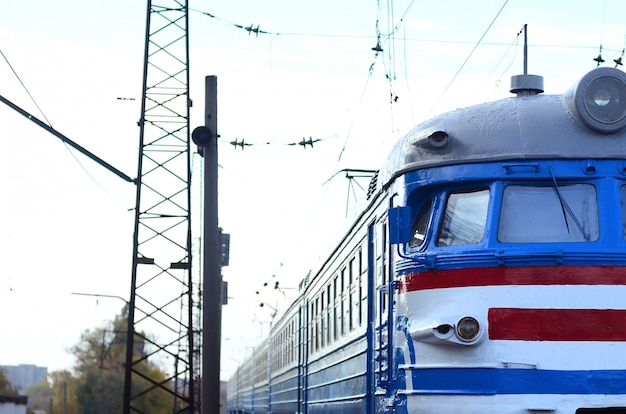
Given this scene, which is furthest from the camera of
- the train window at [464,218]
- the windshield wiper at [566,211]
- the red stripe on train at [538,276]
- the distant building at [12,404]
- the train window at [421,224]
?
the distant building at [12,404]

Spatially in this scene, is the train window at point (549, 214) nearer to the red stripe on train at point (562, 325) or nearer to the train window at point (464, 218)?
the train window at point (464, 218)

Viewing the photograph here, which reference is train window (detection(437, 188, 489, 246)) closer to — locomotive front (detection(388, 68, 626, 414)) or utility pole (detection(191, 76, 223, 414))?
locomotive front (detection(388, 68, 626, 414))

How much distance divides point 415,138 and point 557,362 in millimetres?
2014

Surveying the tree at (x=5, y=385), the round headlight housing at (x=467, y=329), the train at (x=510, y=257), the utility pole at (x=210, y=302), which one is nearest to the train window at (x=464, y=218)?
the train at (x=510, y=257)

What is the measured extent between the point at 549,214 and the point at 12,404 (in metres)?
35.8

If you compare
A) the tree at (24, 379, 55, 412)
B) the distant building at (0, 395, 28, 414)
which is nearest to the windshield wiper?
the distant building at (0, 395, 28, 414)

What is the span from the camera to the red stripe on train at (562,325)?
778 centimetres

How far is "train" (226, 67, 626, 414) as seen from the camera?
25.5 feet

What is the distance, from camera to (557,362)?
25.4 ft

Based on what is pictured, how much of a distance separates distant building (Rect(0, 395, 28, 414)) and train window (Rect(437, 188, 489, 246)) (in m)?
31.0

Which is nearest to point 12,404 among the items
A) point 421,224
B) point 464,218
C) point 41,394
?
point 421,224

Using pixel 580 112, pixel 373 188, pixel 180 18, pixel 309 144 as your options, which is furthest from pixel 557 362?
pixel 180 18

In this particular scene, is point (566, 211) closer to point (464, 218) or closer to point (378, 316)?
point (464, 218)

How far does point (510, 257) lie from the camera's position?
798 cm
